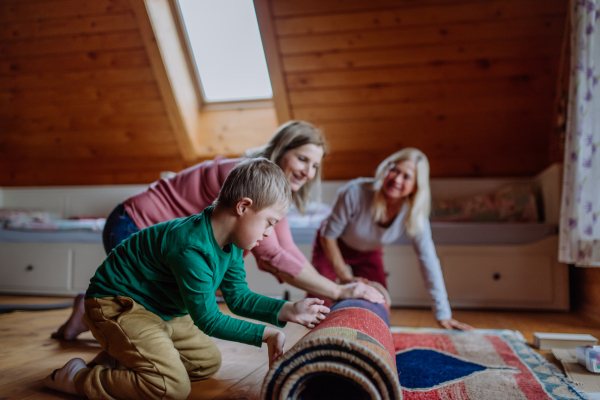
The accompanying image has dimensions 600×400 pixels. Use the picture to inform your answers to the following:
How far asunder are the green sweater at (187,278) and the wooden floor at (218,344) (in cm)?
25

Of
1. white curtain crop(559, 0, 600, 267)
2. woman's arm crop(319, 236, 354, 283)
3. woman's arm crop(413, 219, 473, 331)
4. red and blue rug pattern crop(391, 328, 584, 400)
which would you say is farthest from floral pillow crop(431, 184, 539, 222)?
woman's arm crop(319, 236, 354, 283)

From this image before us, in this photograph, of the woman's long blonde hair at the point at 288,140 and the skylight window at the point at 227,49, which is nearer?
the woman's long blonde hair at the point at 288,140

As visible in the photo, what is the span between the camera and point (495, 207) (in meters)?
3.07

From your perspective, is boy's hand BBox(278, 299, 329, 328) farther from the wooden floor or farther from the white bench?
the white bench

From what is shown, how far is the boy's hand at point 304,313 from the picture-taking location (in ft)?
3.53

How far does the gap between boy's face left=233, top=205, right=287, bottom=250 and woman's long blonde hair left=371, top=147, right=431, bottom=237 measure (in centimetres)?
90

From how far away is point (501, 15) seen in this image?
2.70 metres

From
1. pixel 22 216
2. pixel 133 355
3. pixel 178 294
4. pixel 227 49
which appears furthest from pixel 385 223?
pixel 22 216

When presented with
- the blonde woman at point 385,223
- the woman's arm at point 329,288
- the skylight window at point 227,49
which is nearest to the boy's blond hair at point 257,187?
the woman's arm at point 329,288

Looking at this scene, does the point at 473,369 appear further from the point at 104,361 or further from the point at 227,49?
the point at 227,49

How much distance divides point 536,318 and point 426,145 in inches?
58.1

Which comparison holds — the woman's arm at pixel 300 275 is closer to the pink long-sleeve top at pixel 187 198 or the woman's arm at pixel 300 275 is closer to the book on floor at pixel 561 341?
the pink long-sleeve top at pixel 187 198

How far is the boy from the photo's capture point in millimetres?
1036

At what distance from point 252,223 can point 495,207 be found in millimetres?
2497
